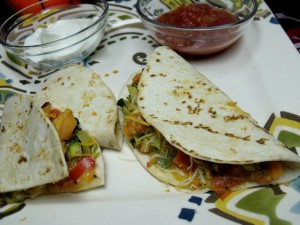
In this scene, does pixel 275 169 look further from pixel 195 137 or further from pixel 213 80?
pixel 213 80

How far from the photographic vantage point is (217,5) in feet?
12.7

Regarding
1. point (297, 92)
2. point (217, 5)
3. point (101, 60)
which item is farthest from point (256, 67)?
point (101, 60)

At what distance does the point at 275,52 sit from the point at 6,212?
2.65 m

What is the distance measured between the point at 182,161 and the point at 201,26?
1.47 m

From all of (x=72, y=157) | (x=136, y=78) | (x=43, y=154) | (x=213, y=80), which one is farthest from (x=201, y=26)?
(x=43, y=154)

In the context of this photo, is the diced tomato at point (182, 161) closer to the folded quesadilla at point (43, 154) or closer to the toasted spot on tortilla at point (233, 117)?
the toasted spot on tortilla at point (233, 117)

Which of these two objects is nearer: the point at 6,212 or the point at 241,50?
the point at 6,212

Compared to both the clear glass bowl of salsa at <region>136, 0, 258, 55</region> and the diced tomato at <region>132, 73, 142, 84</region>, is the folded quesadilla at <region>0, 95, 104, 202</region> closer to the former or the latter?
the diced tomato at <region>132, 73, 142, 84</region>

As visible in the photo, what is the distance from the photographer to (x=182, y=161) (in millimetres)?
2533

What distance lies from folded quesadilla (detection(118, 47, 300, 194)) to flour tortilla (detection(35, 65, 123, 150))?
14 cm

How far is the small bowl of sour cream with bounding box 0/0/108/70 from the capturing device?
3396mm


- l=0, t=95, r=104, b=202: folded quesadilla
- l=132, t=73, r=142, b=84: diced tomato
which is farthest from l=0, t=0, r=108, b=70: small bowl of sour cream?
l=0, t=95, r=104, b=202: folded quesadilla

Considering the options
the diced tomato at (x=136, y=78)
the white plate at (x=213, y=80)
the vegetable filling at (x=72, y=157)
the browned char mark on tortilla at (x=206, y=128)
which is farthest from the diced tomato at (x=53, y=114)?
the browned char mark on tortilla at (x=206, y=128)

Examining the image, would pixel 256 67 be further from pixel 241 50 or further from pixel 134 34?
pixel 134 34
